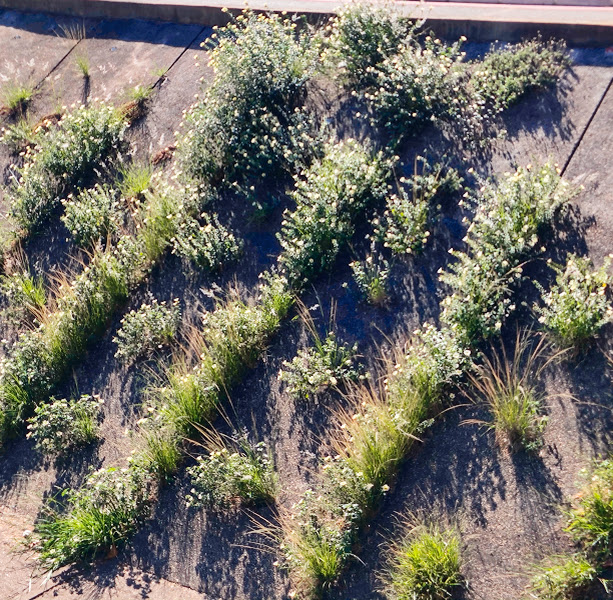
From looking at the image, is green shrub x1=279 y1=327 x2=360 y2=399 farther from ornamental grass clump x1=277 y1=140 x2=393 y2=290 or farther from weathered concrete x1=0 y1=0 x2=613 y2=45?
weathered concrete x1=0 y1=0 x2=613 y2=45

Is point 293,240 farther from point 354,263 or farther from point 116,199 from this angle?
point 116,199

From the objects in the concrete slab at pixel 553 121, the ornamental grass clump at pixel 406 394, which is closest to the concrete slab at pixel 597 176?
the concrete slab at pixel 553 121

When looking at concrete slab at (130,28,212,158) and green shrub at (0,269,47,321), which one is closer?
green shrub at (0,269,47,321)

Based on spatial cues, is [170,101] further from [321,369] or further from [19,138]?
[321,369]

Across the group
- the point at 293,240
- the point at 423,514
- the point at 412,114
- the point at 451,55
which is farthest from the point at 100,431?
the point at 451,55

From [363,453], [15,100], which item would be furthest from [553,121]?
[15,100]

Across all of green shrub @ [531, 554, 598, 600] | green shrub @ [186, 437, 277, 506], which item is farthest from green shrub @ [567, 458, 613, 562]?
green shrub @ [186, 437, 277, 506]
